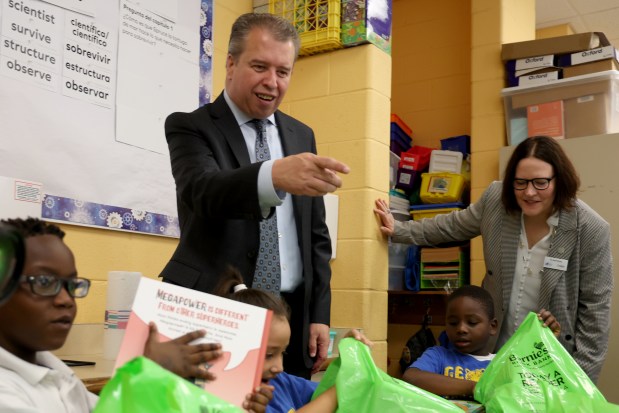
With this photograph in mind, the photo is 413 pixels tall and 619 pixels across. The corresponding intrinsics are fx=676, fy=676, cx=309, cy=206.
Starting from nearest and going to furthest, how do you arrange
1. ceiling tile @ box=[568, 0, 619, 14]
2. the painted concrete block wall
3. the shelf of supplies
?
the painted concrete block wall < the shelf of supplies < ceiling tile @ box=[568, 0, 619, 14]

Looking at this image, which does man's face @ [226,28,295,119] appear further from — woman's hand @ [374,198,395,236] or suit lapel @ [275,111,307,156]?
woman's hand @ [374,198,395,236]

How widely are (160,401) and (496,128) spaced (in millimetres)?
3092

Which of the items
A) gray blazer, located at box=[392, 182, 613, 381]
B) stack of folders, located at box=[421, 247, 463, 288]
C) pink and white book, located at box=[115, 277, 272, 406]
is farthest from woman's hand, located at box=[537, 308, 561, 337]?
stack of folders, located at box=[421, 247, 463, 288]

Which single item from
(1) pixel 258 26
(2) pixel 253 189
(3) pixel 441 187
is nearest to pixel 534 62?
(3) pixel 441 187

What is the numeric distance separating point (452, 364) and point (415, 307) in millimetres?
1930

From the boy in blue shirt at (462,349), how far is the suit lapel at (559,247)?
18 cm

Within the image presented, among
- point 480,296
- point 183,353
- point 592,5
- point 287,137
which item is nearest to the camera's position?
point 183,353

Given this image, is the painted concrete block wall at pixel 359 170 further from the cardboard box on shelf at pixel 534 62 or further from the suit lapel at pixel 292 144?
the cardboard box on shelf at pixel 534 62

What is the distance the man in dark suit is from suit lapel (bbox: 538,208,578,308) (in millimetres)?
940

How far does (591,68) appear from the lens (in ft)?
10.8

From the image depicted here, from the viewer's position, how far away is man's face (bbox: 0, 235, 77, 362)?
955mm

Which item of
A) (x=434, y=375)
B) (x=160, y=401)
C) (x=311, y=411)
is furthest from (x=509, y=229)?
(x=160, y=401)

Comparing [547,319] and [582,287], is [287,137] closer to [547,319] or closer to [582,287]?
[547,319]

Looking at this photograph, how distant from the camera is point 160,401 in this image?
77cm
